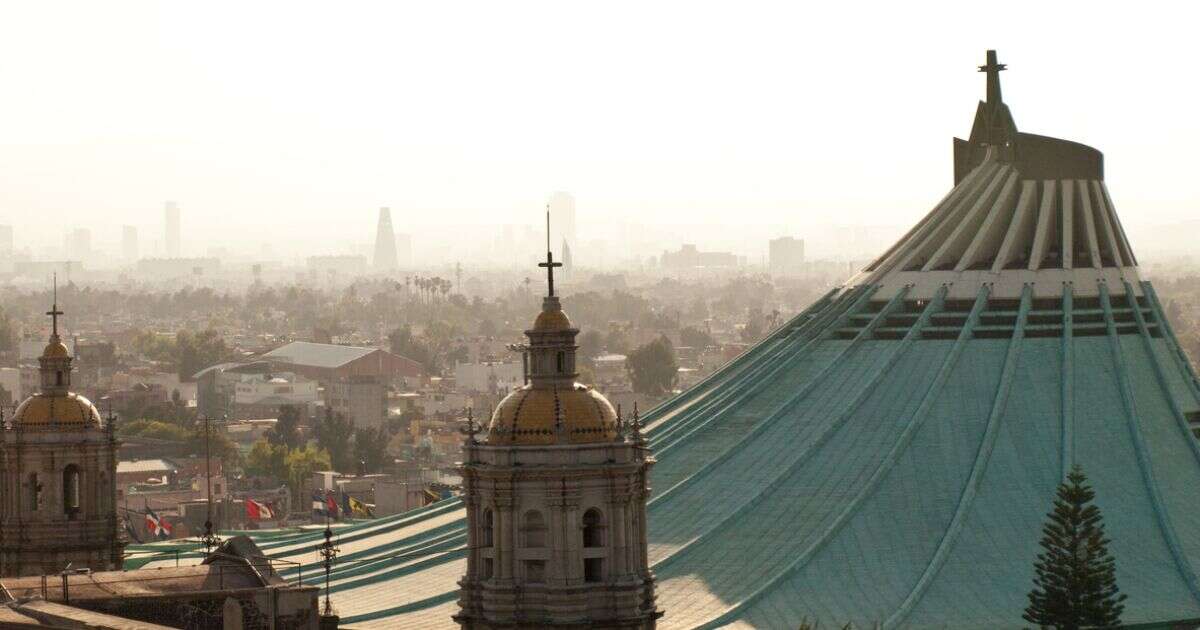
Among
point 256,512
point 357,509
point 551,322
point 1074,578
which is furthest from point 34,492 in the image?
point 256,512

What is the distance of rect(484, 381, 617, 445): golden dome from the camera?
131 feet

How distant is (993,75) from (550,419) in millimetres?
36683

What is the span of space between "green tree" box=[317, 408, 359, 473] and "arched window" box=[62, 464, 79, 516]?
89272mm

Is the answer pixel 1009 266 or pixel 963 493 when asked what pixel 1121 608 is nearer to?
pixel 963 493

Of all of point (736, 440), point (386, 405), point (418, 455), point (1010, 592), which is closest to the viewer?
point (1010, 592)

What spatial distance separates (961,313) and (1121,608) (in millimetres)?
16707

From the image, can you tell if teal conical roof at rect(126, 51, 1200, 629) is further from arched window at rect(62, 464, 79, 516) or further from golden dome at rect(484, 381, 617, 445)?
golden dome at rect(484, 381, 617, 445)

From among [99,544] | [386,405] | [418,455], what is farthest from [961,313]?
[386,405]

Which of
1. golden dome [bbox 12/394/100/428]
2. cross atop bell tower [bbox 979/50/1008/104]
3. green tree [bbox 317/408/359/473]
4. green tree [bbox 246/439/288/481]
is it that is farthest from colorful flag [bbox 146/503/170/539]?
green tree [bbox 317/408/359/473]

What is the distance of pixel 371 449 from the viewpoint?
495 ft

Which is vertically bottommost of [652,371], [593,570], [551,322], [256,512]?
[256,512]

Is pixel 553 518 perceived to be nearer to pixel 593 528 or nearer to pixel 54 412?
pixel 593 528

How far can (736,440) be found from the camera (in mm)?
69062

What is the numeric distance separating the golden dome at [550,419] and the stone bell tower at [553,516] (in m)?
0.01
